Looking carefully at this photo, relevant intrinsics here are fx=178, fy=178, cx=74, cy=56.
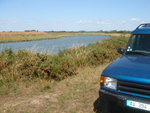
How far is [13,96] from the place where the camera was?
5688 millimetres

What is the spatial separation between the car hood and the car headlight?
8 cm

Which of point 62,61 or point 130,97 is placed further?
point 62,61

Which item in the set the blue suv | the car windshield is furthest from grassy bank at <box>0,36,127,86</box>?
the blue suv

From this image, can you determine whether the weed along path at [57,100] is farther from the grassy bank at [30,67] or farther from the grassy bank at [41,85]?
the grassy bank at [30,67]

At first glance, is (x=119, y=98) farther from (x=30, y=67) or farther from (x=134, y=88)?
(x=30, y=67)

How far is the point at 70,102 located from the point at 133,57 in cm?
212

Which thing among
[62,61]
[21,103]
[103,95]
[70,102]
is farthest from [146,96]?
[62,61]

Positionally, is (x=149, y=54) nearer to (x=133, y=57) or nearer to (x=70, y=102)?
(x=133, y=57)

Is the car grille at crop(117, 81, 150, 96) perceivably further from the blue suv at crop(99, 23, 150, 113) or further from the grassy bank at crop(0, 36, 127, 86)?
the grassy bank at crop(0, 36, 127, 86)

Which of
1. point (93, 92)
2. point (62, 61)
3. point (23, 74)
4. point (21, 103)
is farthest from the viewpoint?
point (62, 61)

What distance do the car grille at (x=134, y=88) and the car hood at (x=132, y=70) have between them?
85 millimetres

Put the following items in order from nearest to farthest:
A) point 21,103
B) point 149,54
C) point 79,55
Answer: point 149,54, point 21,103, point 79,55

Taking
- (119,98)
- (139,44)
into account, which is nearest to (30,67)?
(139,44)

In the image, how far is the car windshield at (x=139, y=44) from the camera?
4280mm
